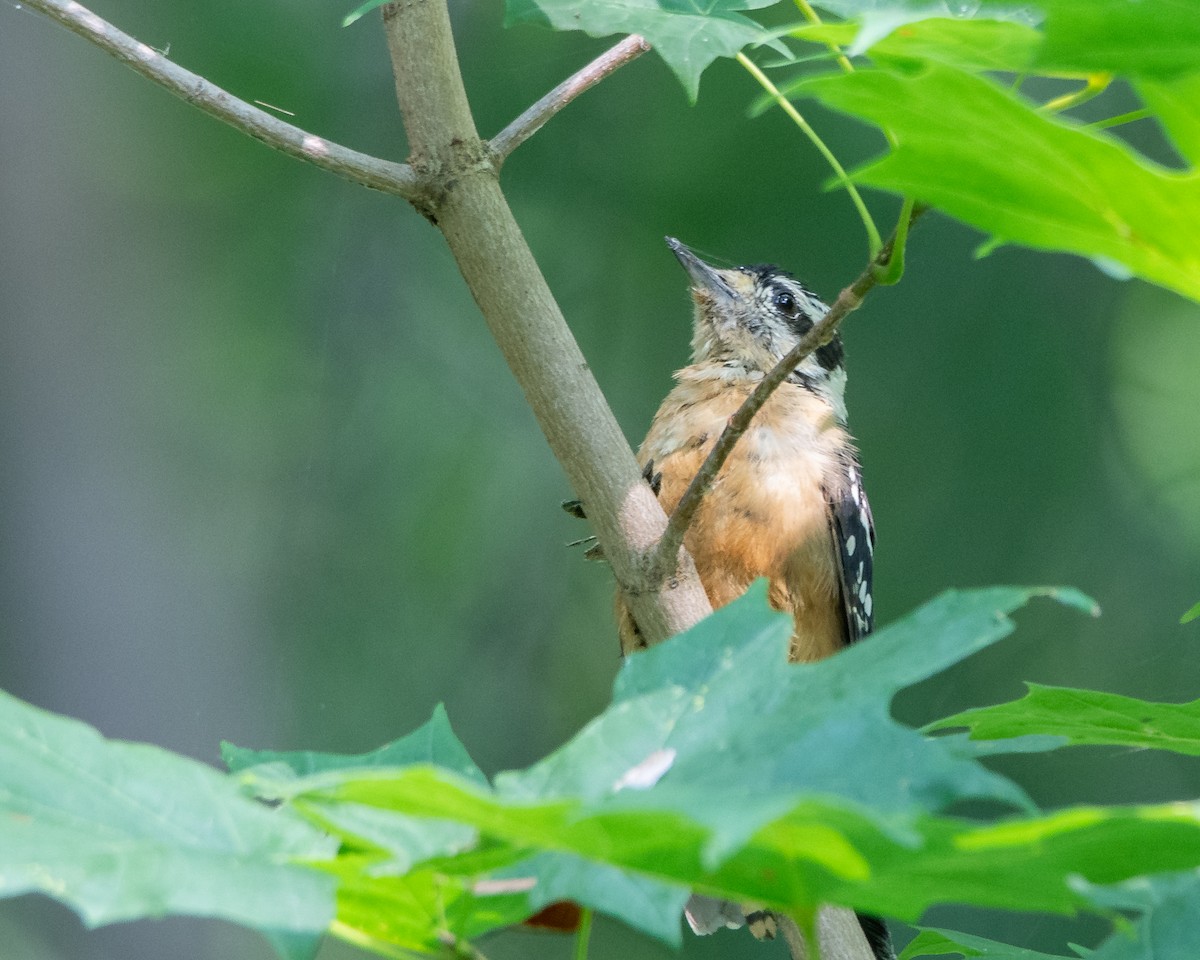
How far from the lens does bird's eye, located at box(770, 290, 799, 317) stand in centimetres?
420

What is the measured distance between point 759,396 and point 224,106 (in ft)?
3.17

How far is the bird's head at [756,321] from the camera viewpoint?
4.01 m

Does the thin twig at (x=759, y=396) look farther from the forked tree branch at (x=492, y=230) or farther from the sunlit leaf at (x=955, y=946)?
the sunlit leaf at (x=955, y=946)

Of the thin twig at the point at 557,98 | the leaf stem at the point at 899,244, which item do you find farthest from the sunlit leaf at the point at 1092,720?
the thin twig at the point at 557,98

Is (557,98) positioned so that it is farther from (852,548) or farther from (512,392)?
(512,392)

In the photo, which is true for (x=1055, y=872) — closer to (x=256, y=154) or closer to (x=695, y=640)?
(x=695, y=640)

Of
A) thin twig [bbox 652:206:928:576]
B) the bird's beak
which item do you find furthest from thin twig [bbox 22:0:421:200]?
the bird's beak

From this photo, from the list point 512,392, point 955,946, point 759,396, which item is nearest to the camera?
point 955,946

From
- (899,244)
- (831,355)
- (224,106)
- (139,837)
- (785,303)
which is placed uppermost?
(785,303)

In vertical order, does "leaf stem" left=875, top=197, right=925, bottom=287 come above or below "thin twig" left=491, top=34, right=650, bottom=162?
below

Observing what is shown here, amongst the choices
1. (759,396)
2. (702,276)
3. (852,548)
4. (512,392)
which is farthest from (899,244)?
(512,392)

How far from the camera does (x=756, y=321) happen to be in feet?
13.4

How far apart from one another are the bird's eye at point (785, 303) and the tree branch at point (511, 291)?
6.88ft

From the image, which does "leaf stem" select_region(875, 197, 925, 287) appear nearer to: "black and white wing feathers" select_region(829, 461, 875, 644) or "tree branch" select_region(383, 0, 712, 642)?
"tree branch" select_region(383, 0, 712, 642)
